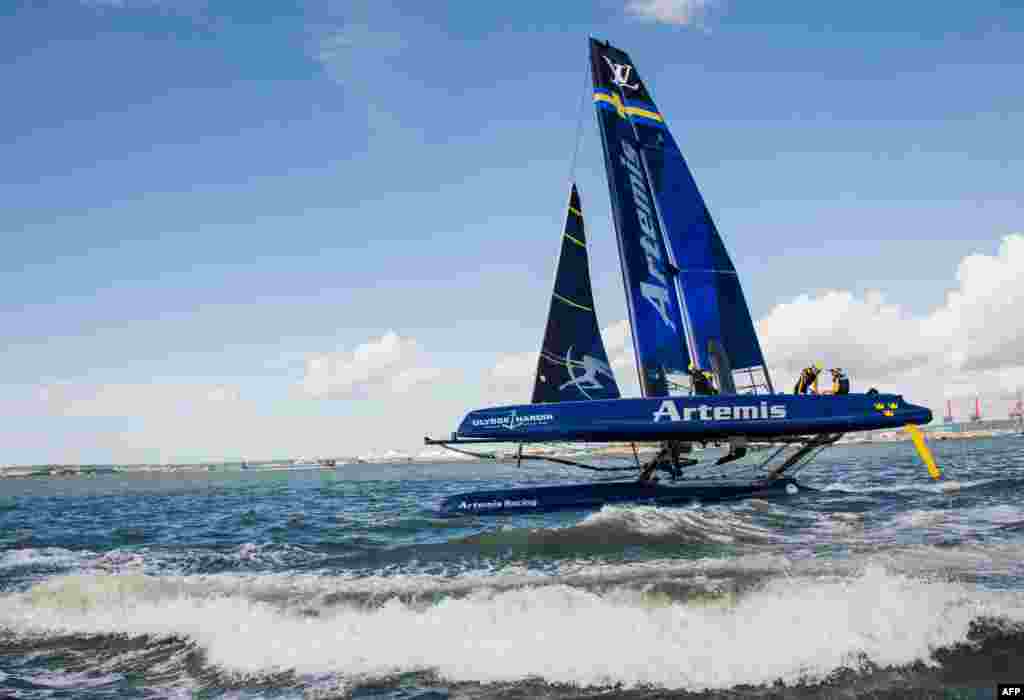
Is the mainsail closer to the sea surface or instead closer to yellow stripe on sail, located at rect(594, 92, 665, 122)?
yellow stripe on sail, located at rect(594, 92, 665, 122)

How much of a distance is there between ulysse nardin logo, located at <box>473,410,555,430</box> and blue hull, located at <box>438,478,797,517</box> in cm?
321

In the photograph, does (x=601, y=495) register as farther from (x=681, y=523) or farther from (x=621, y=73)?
(x=621, y=73)

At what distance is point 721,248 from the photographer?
59.3 ft

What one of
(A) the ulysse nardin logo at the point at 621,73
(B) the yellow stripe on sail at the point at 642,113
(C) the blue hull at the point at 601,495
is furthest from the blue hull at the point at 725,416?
(A) the ulysse nardin logo at the point at 621,73

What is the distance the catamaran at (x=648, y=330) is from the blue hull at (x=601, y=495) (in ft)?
0.11

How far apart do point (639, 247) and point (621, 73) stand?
4424 millimetres

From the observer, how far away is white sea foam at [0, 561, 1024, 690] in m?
6.93

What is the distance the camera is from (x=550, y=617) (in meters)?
8.22

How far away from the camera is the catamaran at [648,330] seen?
1734 centimetres

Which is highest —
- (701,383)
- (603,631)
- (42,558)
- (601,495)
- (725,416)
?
(701,383)

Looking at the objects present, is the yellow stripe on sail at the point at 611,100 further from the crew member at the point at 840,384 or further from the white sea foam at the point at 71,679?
the white sea foam at the point at 71,679

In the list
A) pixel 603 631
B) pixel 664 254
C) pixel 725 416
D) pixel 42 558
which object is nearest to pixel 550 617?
pixel 603 631

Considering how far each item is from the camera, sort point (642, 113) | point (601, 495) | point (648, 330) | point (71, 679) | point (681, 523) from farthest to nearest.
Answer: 1. point (642, 113)
2. point (601, 495)
3. point (648, 330)
4. point (681, 523)
5. point (71, 679)

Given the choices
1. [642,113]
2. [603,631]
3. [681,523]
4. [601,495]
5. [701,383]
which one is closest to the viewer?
[603,631]
